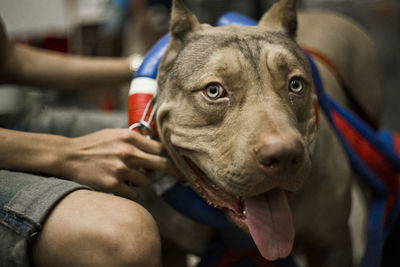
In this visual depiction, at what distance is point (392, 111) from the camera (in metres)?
4.26

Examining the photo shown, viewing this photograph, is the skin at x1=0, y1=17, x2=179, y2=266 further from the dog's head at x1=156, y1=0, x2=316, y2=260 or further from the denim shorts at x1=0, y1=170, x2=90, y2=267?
the dog's head at x1=156, y1=0, x2=316, y2=260

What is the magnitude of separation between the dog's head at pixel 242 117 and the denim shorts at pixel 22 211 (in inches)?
16.1

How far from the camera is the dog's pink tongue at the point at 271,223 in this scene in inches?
42.4

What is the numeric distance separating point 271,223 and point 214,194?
210 mm

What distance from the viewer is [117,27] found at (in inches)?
177

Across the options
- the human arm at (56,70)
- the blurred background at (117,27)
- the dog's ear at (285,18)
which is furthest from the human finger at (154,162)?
the blurred background at (117,27)

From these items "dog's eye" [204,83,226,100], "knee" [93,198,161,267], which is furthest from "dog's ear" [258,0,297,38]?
"knee" [93,198,161,267]

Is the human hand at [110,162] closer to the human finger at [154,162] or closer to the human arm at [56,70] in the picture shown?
the human finger at [154,162]

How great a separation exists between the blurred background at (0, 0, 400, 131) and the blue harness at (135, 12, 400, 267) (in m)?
2.05

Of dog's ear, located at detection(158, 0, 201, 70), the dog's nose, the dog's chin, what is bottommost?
the dog's chin

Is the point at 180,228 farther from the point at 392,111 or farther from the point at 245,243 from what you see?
the point at 392,111

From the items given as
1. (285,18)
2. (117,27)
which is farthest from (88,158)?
(117,27)

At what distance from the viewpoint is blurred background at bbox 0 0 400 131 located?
3.83 meters

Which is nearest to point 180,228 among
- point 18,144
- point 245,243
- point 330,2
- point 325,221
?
point 245,243
